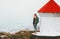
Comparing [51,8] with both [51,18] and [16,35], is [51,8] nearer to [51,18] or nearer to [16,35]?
[51,18]

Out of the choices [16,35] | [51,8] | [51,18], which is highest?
[51,8]

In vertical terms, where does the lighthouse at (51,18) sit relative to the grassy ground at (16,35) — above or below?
above

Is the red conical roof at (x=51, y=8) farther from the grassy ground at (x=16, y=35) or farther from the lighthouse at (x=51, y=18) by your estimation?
the grassy ground at (x=16, y=35)

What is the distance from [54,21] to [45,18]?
9.8 inches

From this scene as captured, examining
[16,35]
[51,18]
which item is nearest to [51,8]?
[51,18]

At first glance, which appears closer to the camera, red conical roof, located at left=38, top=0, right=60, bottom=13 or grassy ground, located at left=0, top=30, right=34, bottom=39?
red conical roof, located at left=38, top=0, right=60, bottom=13

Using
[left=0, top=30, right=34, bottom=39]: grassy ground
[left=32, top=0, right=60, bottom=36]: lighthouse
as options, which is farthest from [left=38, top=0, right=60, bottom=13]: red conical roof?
[left=0, top=30, right=34, bottom=39]: grassy ground

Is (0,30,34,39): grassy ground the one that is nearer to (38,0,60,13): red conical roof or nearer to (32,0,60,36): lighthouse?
(32,0,60,36): lighthouse

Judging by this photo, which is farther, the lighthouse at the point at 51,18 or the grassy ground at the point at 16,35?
the grassy ground at the point at 16,35

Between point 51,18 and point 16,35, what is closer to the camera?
point 51,18

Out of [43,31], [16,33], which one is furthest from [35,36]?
[16,33]

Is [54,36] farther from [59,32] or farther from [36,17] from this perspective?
[36,17]

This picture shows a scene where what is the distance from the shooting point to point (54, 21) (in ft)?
19.6

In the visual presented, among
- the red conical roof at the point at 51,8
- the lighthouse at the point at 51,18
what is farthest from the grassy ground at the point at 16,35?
the red conical roof at the point at 51,8
